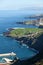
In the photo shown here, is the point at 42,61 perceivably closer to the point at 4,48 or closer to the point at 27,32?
the point at 4,48

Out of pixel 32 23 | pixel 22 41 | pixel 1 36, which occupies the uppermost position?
pixel 32 23

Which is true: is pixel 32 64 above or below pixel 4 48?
below

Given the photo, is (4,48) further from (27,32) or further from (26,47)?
(27,32)

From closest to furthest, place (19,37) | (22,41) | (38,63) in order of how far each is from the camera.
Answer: (38,63) → (22,41) → (19,37)

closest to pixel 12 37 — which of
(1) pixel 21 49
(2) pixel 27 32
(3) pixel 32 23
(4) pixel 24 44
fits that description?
(2) pixel 27 32

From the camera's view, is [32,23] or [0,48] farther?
[32,23]

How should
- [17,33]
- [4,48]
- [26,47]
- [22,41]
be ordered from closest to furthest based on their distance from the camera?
[4,48], [26,47], [22,41], [17,33]

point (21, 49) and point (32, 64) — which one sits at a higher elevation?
point (21, 49)

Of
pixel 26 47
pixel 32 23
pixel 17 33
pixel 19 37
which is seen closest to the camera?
pixel 26 47

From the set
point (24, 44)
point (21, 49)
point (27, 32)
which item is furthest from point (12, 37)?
point (21, 49)
